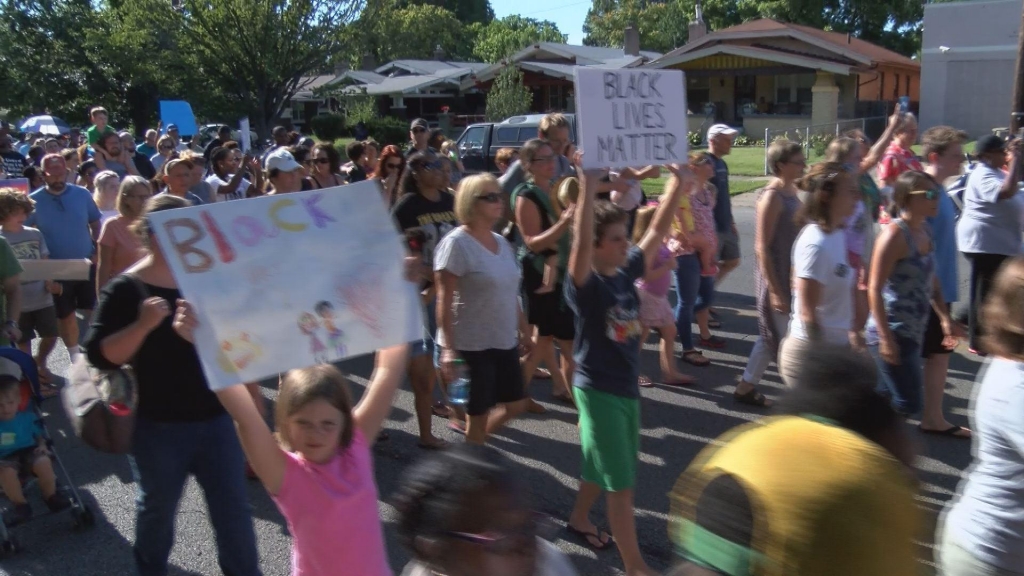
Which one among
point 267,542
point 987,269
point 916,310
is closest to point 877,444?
point 916,310

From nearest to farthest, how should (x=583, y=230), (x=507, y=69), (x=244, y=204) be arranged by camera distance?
(x=244, y=204), (x=583, y=230), (x=507, y=69)

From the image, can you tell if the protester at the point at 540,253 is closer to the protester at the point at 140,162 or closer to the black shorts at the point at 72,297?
the black shorts at the point at 72,297

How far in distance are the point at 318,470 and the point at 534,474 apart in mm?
2699

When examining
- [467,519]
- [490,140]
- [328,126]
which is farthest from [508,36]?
[467,519]

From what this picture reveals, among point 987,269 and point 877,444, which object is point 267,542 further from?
point 987,269

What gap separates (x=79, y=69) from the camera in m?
37.2

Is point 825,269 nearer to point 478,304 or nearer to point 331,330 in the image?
point 478,304

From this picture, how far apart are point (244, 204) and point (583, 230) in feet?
4.70

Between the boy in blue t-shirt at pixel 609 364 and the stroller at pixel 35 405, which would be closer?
the boy in blue t-shirt at pixel 609 364

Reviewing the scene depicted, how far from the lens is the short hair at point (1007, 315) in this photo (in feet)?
8.49

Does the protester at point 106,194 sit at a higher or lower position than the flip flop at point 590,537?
higher

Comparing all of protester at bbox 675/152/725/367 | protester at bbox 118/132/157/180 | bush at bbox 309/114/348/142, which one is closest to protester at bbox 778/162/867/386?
protester at bbox 675/152/725/367

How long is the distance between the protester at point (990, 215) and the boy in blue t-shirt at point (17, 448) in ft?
19.2

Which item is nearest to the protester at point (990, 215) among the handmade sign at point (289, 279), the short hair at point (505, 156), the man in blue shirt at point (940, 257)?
the man in blue shirt at point (940, 257)
